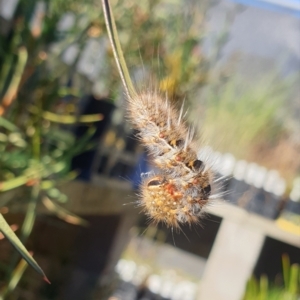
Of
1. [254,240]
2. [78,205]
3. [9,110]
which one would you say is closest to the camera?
[9,110]

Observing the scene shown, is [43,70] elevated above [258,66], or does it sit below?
below

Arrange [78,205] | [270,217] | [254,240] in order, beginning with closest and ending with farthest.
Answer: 1. [78,205]
2. [270,217]
3. [254,240]

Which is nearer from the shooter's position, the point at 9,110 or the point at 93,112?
the point at 9,110

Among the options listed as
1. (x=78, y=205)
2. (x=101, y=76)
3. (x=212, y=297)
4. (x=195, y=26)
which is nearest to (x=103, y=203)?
(x=78, y=205)

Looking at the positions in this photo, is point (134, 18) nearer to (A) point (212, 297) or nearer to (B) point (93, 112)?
(B) point (93, 112)

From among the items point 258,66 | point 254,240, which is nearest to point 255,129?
point 258,66

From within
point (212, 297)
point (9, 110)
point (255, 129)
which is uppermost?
point (255, 129)

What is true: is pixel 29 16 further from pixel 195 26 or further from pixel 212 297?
pixel 212 297
